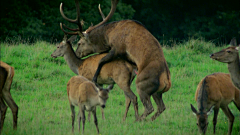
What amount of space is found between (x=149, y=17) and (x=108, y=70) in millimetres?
26526

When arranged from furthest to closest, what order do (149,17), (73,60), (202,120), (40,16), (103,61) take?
(149,17), (40,16), (73,60), (103,61), (202,120)

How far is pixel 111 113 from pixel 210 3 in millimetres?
26967

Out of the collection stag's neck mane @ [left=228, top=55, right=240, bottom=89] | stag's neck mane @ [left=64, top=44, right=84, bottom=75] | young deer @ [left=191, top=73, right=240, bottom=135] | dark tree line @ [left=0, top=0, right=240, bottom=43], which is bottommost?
young deer @ [left=191, top=73, right=240, bottom=135]

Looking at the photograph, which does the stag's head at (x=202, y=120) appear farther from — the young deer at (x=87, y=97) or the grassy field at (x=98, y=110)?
the young deer at (x=87, y=97)

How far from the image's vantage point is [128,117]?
9.38m

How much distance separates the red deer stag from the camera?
9.20 metres

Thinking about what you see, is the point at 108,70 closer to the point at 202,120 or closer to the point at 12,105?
the point at 12,105

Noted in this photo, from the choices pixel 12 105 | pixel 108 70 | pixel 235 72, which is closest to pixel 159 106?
pixel 108 70

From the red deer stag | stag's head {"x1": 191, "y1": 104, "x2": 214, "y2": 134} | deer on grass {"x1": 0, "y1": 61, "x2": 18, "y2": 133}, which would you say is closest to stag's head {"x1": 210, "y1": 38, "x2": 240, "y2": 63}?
stag's head {"x1": 191, "y1": 104, "x2": 214, "y2": 134}

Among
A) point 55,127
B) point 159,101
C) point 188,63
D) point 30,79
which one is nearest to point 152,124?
point 159,101

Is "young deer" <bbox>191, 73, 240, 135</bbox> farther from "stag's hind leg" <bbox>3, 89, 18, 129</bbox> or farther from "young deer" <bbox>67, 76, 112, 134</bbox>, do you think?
"stag's hind leg" <bbox>3, 89, 18, 129</bbox>

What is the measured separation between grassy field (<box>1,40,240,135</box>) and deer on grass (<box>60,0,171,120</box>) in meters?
0.69

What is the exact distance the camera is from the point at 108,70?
31.2ft

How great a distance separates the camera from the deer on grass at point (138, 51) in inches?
343
